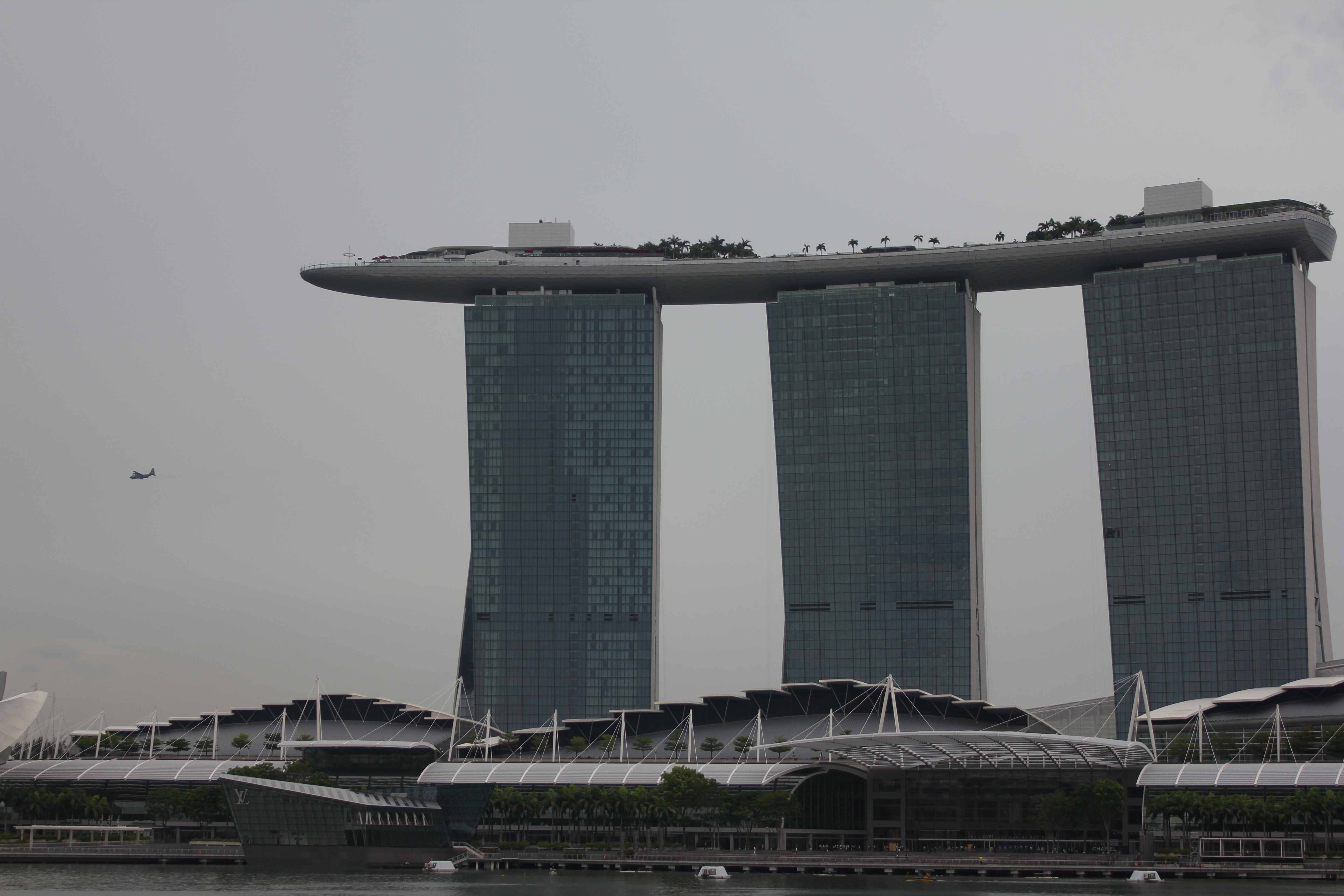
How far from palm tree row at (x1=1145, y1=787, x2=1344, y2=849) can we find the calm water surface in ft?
35.1

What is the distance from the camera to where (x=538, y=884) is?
15138 cm

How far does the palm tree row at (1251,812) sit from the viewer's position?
166m

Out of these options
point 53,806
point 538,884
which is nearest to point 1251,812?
point 538,884

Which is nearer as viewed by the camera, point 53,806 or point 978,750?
point 978,750

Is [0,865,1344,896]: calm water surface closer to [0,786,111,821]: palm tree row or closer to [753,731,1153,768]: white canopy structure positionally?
[753,731,1153,768]: white canopy structure

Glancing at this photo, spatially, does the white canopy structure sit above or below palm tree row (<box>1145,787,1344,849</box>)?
above

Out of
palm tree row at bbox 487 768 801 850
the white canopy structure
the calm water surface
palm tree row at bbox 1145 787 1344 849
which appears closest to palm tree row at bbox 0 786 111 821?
the calm water surface

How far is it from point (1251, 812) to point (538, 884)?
2798 inches

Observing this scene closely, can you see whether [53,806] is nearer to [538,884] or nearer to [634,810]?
[634,810]

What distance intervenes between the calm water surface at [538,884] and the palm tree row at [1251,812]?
35.1 feet

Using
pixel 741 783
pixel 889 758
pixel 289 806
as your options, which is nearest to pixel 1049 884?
pixel 889 758

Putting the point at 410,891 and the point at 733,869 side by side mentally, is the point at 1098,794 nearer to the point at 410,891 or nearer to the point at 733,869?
the point at 733,869

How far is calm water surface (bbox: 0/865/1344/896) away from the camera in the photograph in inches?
5438

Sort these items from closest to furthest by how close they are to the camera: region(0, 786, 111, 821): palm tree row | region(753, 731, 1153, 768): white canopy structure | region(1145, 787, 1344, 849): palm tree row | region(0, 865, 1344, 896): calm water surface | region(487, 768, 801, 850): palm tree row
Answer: region(0, 865, 1344, 896): calm water surface, region(1145, 787, 1344, 849): palm tree row, region(753, 731, 1153, 768): white canopy structure, region(487, 768, 801, 850): palm tree row, region(0, 786, 111, 821): palm tree row
